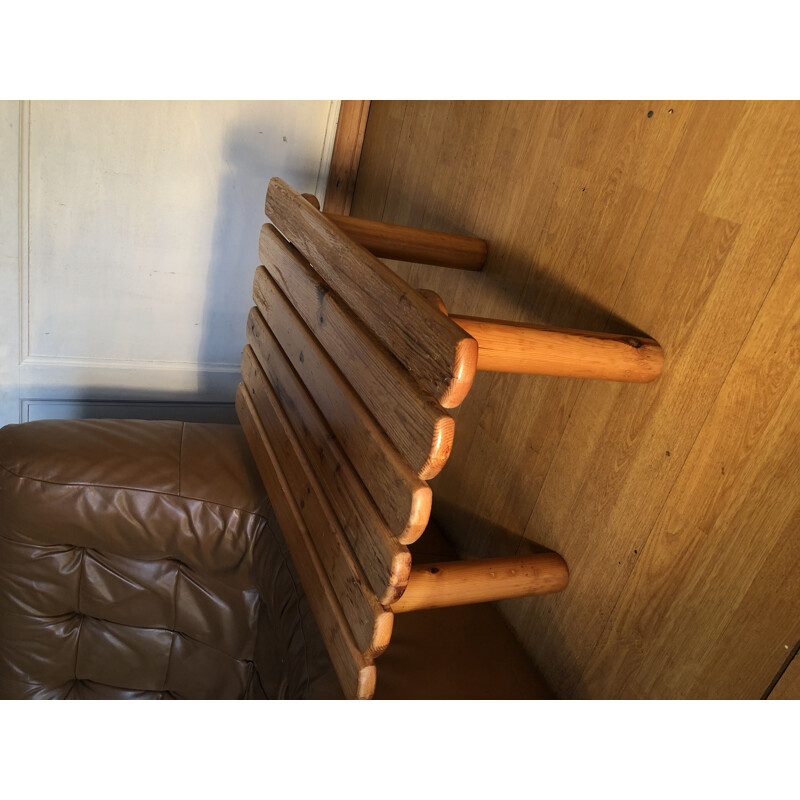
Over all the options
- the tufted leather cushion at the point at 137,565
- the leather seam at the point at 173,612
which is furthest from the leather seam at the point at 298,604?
the leather seam at the point at 173,612

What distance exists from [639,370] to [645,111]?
0.36m

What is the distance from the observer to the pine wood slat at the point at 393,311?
0.70 metres

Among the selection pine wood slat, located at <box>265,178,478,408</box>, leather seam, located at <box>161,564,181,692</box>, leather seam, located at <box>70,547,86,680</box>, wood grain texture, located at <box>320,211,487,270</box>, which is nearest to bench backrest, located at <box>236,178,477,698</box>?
pine wood slat, located at <box>265,178,478,408</box>

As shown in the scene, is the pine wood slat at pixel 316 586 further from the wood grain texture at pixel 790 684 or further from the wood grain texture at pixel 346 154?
the wood grain texture at pixel 346 154

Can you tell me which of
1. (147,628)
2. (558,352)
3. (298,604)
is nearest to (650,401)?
(558,352)

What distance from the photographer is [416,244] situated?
4.15 feet

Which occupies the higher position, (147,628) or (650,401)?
(650,401)

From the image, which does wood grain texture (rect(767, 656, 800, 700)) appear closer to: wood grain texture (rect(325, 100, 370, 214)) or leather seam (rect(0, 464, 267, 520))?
leather seam (rect(0, 464, 267, 520))

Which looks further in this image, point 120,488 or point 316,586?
point 120,488

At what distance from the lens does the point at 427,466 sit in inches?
29.2

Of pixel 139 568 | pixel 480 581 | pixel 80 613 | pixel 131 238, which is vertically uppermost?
pixel 131 238

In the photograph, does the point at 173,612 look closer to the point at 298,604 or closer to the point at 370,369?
the point at 298,604

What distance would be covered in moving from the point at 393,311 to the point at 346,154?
1198 mm
